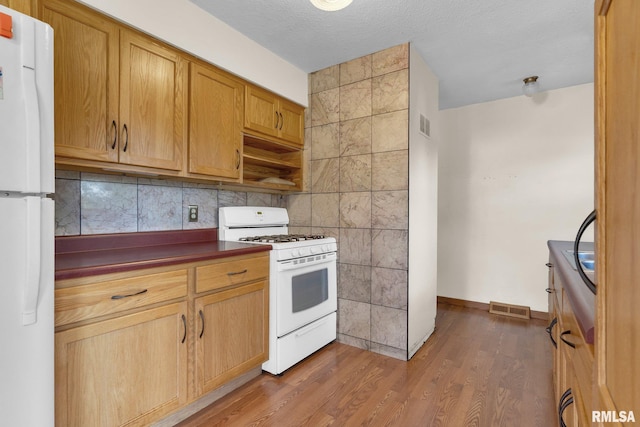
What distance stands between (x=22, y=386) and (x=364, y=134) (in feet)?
Answer: 8.10

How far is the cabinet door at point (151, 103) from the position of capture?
169cm

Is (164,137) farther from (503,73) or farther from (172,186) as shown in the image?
(503,73)

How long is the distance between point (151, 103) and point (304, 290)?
64.5 inches

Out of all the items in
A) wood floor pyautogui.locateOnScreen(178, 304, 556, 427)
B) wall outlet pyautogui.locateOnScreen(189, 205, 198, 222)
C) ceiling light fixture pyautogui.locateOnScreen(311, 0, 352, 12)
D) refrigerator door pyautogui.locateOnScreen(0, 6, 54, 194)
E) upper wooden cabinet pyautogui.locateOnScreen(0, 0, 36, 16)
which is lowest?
wood floor pyautogui.locateOnScreen(178, 304, 556, 427)

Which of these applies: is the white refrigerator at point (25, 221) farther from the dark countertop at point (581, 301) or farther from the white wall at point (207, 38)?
the dark countertop at point (581, 301)

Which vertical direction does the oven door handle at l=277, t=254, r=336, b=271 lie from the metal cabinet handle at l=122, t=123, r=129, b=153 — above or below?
below

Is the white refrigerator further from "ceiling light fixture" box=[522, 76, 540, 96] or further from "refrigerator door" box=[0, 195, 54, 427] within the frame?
"ceiling light fixture" box=[522, 76, 540, 96]

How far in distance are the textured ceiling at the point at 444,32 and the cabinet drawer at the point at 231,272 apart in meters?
1.68

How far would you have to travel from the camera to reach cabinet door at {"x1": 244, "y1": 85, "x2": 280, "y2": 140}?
2395mm

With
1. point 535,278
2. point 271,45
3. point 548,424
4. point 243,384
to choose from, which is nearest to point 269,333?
point 243,384

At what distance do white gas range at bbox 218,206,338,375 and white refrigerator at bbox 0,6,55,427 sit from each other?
1.25 m

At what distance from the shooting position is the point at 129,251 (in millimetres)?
1788

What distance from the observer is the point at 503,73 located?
2898mm

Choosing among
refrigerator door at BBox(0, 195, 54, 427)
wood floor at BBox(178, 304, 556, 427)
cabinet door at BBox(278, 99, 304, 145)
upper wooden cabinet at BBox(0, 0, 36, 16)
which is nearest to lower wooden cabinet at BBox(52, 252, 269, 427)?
refrigerator door at BBox(0, 195, 54, 427)
